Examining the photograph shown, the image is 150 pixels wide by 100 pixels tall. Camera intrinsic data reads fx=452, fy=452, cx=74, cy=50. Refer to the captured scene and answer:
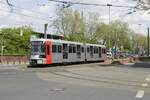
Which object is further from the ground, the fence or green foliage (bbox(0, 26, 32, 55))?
green foliage (bbox(0, 26, 32, 55))

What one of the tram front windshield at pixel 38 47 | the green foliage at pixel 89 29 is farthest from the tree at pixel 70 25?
the tram front windshield at pixel 38 47

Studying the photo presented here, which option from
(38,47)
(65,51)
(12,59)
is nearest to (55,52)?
(38,47)

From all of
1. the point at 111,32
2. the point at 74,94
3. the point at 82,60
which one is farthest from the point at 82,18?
the point at 74,94

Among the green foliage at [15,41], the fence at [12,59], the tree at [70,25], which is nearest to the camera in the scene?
the fence at [12,59]

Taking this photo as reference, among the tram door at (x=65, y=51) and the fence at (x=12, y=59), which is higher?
the tram door at (x=65, y=51)

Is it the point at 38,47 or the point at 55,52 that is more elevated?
the point at 38,47

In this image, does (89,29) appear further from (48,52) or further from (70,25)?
(48,52)

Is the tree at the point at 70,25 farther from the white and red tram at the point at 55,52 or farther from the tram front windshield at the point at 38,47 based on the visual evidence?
the tram front windshield at the point at 38,47

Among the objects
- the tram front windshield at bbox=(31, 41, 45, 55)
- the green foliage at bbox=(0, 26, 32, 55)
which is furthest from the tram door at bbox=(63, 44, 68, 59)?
the green foliage at bbox=(0, 26, 32, 55)

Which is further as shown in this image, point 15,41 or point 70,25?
point 15,41

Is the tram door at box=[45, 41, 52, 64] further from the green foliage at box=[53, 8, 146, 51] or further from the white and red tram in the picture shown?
the green foliage at box=[53, 8, 146, 51]

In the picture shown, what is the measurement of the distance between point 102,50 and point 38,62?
26.6 metres

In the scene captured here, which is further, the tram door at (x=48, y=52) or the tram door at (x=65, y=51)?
the tram door at (x=65, y=51)

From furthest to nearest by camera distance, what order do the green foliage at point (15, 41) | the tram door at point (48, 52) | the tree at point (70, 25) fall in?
1. the green foliage at point (15, 41)
2. the tree at point (70, 25)
3. the tram door at point (48, 52)
